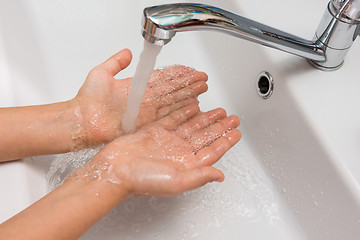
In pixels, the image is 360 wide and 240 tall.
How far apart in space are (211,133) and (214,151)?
5 centimetres

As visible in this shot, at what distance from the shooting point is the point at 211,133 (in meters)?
0.70

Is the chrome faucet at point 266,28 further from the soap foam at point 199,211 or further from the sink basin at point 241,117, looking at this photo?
the soap foam at point 199,211

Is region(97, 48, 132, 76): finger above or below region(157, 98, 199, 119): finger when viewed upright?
above

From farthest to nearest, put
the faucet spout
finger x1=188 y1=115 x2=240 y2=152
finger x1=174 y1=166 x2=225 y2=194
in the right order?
finger x1=188 y1=115 x2=240 y2=152, finger x1=174 y1=166 x2=225 y2=194, the faucet spout

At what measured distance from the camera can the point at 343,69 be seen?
67 cm

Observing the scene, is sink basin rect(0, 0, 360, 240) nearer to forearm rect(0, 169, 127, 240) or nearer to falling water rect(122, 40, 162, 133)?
forearm rect(0, 169, 127, 240)

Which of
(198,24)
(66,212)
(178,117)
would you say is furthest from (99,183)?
(198,24)

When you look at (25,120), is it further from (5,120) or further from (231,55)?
(231,55)

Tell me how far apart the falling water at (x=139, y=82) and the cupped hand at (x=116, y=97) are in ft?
0.06

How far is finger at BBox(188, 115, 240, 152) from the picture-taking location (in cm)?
69

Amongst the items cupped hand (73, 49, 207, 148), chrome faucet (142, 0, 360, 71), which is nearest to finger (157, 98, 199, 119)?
cupped hand (73, 49, 207, 148)

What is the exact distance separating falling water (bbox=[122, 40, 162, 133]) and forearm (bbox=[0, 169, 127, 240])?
122 millimetres

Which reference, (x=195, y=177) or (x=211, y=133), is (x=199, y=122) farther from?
(x=195, y=177)

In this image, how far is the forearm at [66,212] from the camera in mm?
527
